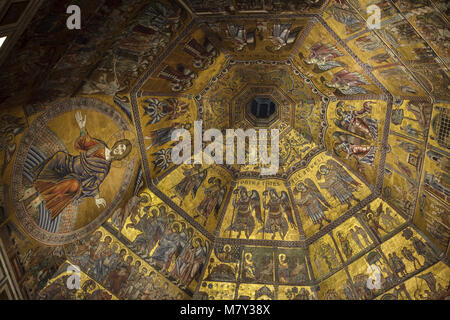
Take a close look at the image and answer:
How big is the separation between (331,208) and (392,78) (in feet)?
14.8

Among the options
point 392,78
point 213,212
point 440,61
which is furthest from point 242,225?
point 440,61

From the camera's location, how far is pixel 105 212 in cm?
1012

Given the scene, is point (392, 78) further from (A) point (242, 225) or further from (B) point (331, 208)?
(A) point (242, 225)

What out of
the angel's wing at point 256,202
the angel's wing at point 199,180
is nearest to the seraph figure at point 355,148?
the angel's wing at point 256,202

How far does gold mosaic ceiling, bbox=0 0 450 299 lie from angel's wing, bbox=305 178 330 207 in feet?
→ 0.14

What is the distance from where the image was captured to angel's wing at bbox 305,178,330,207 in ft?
40.7

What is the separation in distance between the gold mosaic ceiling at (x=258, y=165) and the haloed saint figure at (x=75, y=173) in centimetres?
18

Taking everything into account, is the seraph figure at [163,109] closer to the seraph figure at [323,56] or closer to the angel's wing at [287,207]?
the seraph figure at [323,56]

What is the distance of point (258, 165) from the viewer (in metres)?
13.2

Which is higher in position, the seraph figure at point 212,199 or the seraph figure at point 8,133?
the seraph figure at point 8,133

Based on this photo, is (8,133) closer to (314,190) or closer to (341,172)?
(314,190)

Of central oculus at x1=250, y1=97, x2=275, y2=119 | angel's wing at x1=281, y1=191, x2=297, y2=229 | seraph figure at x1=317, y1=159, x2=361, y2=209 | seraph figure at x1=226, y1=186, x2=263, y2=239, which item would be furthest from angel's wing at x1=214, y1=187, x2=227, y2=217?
seraph figure at x1=317, y1=159, x2=361, y2=209

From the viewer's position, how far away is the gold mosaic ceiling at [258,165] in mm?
8086

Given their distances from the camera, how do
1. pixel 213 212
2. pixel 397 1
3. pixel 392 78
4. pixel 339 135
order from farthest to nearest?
pixel 213 212
pixel 339 135
pixel 392 78
pixel 397 1
